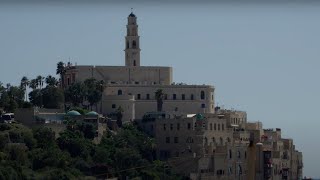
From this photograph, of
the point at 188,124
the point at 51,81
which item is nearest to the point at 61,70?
the point at 51,81

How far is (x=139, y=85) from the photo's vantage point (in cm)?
8750

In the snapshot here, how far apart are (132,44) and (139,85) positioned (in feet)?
8.74

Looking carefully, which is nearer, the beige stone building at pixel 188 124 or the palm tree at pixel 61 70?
the beige stone building at pixel 188 124

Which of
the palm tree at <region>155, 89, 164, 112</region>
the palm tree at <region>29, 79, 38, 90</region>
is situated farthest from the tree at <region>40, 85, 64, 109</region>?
the palm tree at <region>155, 89, 164, 112</region>

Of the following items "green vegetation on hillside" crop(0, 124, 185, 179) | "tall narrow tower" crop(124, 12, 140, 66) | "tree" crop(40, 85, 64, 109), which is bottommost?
"green vegetation on hillside" crop(0, 124, 185, 179)

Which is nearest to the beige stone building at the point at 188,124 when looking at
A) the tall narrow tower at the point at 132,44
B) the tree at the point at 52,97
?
the tall narrow tower at the point at 132,44

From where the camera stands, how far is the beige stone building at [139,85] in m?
87.1

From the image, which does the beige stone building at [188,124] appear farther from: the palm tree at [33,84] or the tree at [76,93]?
the palm tree at [33,84]

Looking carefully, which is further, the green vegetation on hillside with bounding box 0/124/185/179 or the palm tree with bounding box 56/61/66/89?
the palm tree with bounding box 56/61/66/89

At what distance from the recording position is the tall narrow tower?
290 feet

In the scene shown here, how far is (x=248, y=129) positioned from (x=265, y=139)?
9.13 ft

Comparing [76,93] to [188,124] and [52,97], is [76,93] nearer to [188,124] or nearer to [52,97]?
[52,97]

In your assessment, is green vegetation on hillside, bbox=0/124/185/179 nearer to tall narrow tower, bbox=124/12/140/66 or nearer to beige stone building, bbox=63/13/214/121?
beige stone building, bbox=63/13/214/121

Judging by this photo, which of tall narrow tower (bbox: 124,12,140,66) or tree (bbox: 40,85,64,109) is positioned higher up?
tall narrow tower (bbox: 124,12,140,66)
